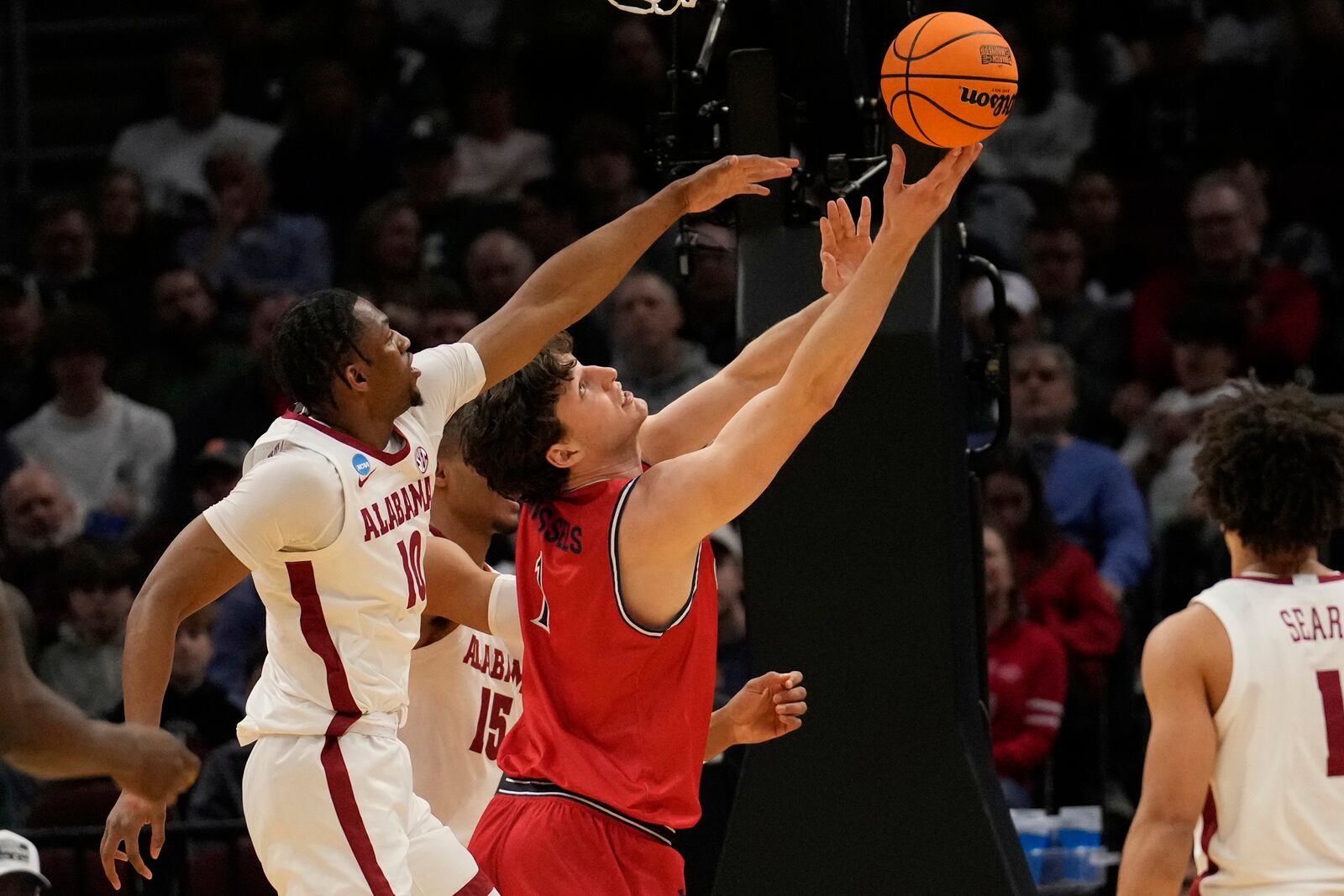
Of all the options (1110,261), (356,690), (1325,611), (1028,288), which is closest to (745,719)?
(356,690)

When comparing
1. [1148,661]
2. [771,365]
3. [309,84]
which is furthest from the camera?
[309,84]

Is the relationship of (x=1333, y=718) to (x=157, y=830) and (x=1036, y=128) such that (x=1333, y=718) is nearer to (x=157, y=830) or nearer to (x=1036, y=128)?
(x=157, y=830)

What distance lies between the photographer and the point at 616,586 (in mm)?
3986

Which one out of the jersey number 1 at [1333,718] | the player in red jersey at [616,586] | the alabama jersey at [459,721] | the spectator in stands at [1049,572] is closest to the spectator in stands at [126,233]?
the spectator in stands at [1049,572]

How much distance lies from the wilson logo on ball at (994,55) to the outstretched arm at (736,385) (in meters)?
0.41

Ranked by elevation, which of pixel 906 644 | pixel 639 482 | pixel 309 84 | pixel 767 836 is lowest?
pixel 767 836

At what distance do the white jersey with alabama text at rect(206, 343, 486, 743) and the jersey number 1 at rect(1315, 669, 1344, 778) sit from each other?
6.18ft

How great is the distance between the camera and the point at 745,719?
4.32 m

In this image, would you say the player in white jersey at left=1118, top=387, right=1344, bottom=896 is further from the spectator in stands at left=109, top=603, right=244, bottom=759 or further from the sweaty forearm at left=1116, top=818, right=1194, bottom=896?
the spectator in stands at left=109, top=603, right=244, bottom=759

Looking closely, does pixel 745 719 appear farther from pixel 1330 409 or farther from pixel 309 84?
pixel 309 84

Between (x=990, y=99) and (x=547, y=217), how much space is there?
18.1 ft

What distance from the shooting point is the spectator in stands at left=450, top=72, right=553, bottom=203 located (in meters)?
10.1

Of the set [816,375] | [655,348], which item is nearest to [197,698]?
[655,348]

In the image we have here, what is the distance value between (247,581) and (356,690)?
4013mm
